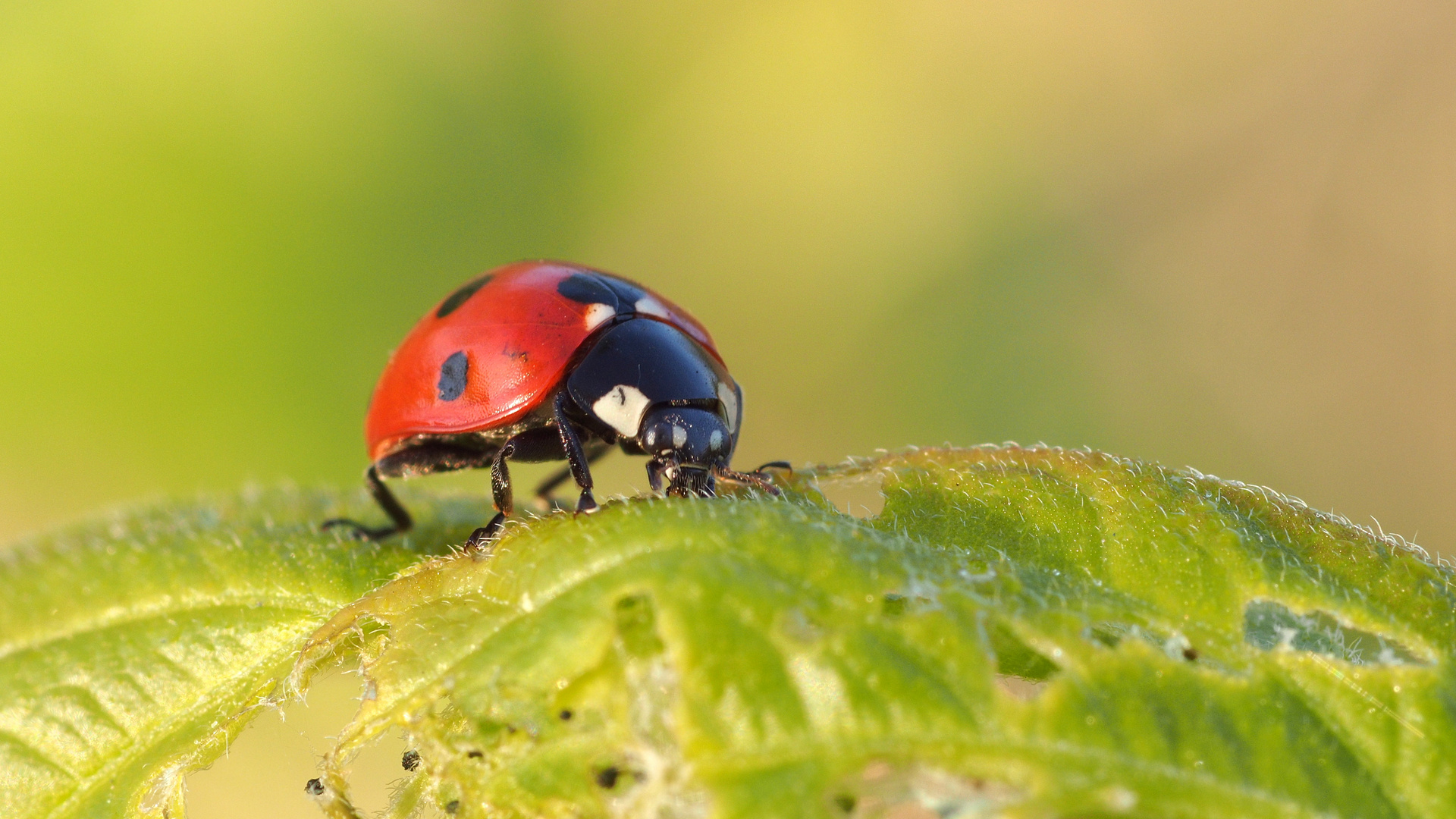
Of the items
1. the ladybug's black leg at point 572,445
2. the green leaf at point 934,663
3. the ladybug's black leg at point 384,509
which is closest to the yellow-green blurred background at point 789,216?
the ladybug's black leg at point 384,509

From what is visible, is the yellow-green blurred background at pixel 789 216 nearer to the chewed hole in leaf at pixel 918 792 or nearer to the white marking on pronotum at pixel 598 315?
the white marking on pronotum at pixel 598 315

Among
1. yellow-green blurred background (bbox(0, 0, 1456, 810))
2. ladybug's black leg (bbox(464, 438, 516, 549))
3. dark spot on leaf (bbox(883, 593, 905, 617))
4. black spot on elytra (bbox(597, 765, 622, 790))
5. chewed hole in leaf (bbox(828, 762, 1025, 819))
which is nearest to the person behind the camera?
chewed hole in leaf (bbox(828, 762, 1025, 819))

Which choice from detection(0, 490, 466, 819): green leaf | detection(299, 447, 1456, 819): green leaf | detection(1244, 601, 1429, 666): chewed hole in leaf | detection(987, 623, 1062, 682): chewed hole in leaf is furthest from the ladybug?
detection(1244, 601, 1429, 666): chewed hole in leaf

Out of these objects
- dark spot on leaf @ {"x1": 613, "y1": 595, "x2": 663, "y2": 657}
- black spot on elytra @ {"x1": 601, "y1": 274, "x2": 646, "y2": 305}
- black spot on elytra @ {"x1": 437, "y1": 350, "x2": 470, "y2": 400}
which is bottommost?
dark spot on leaf @ {"x1": 613, "y1": 595, "x2": 663, "y2": 657}

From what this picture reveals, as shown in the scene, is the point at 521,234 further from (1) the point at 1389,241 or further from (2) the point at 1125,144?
(1) the point at 1389,241

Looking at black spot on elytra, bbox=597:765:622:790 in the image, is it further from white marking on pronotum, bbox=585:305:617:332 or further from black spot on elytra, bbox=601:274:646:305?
black spot on elytra, bbox=601:274:646:305

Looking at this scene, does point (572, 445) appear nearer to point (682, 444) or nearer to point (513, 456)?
point (513, 456)

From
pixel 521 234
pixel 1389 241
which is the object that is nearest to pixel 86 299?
pixel 521 234

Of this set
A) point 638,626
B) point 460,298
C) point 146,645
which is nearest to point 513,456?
point 460,298
